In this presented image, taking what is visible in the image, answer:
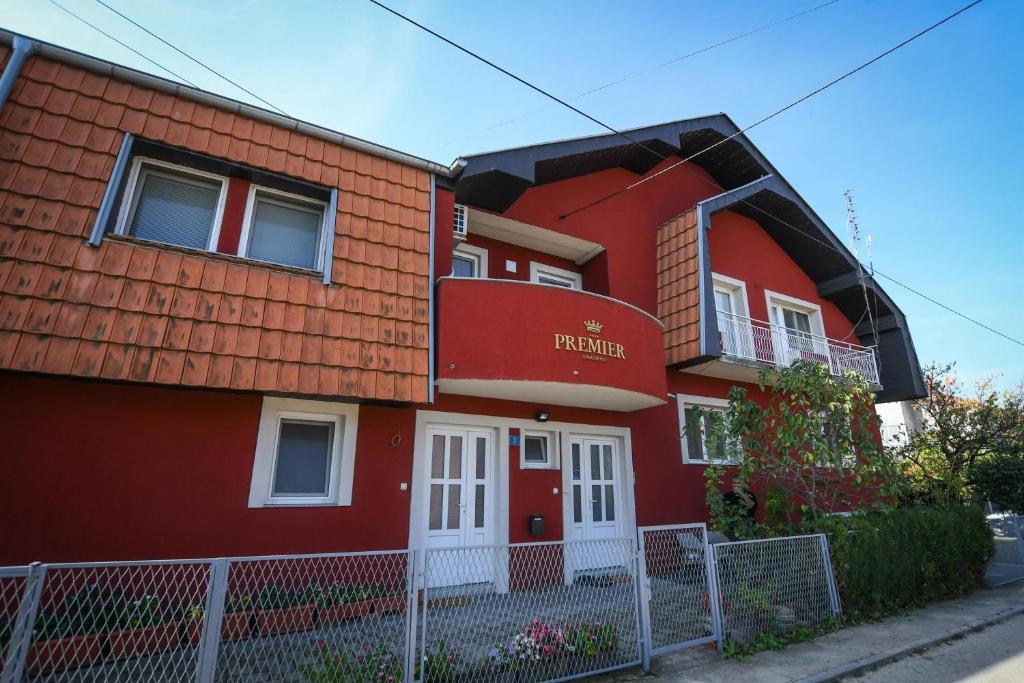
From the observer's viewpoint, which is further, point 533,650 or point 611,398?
point 611,398

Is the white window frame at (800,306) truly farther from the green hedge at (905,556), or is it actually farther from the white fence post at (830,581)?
the white fence post at (830,581)

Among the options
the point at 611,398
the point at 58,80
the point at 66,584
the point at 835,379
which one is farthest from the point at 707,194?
the point at 66,584

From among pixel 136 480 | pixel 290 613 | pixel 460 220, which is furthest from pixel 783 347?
pixel 136 480

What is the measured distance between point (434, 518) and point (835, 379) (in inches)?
266

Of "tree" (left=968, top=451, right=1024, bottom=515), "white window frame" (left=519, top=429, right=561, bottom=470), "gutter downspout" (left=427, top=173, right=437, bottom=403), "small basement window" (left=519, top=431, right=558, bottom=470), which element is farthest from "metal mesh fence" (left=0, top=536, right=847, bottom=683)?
"tree" (left=968, top=451, right=1024, bottom=515)

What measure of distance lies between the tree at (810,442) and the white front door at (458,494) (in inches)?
136

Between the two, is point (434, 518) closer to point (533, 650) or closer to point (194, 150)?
point (533, 650)

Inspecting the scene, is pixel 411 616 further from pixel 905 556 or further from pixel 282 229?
pixel 905 556

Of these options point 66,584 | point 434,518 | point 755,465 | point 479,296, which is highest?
point 479,296

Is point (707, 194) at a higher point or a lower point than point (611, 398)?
higher

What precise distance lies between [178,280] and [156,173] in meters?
1.89

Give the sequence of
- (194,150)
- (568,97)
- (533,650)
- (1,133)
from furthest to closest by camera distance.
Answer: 1. (568,97)
2. (194,150)
3. (1,133)
4. (533,650)

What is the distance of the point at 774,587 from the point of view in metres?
5.64

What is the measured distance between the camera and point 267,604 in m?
4.80
